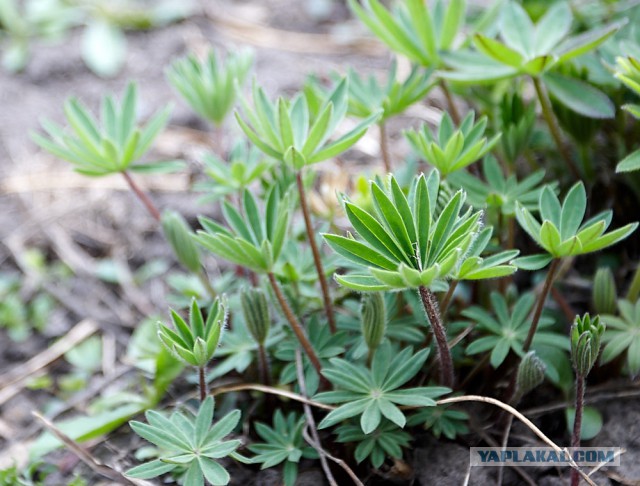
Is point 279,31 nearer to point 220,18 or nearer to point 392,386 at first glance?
Result: point 220,18

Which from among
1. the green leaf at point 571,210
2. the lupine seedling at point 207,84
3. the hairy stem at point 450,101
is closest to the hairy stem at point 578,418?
the green leaf at point 571,210

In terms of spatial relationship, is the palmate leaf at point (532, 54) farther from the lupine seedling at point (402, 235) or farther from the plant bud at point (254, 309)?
the plant bud at point (254, 309)

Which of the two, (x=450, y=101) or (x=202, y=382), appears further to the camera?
(x=450, y=101)

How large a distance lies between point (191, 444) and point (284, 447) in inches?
9.1

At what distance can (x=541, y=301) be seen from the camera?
1.47m

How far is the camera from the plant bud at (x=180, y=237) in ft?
5.89

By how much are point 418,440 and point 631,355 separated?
50cm

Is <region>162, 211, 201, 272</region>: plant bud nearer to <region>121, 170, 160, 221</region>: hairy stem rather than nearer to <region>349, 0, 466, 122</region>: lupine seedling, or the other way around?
<region>121, 170, 160, 221</region>: hairy stem

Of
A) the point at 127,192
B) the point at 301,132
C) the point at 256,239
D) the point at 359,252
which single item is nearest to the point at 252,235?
the point at 256,239

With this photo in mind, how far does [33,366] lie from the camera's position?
2166 mm

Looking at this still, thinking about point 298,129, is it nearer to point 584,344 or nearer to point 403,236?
point 403,236

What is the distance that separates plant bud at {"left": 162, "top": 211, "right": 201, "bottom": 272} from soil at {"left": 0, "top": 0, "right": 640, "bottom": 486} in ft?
0.65

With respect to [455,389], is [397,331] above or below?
above

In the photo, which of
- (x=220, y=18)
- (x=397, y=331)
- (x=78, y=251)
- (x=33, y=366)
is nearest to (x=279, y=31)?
(x=220, y=18)
